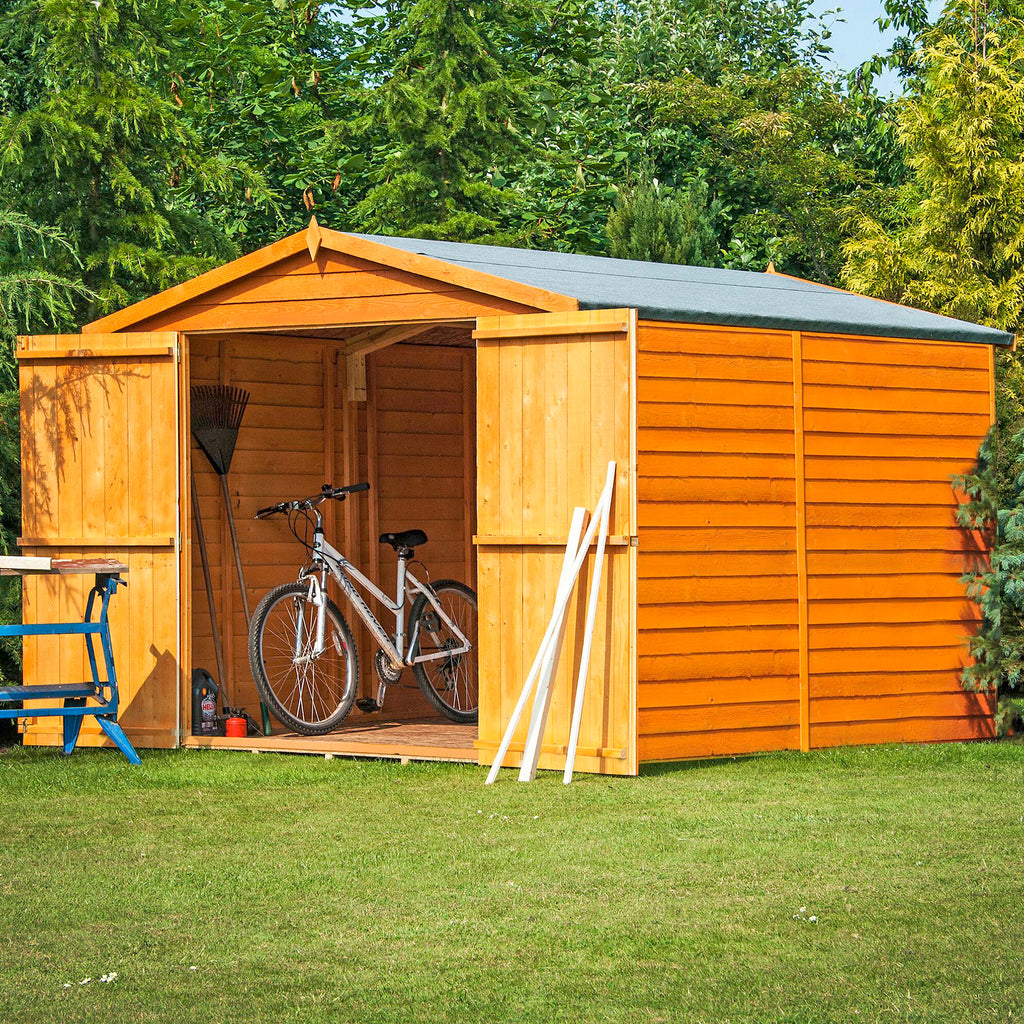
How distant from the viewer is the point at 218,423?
9.34m

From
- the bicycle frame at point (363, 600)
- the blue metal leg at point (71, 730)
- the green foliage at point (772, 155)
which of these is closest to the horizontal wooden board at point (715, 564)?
the bicycle frame at point (363, 600)

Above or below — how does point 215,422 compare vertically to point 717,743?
above

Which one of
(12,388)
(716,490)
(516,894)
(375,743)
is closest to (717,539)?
(716,490)

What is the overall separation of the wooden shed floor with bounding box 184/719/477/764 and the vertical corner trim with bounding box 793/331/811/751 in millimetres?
1682

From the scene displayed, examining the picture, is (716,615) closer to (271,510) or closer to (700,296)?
(700,296)

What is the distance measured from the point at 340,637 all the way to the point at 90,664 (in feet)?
4.80

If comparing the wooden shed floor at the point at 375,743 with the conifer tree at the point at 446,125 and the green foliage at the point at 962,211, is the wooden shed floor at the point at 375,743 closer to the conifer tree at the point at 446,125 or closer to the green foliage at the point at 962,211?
the green foliage at the point at 962,211

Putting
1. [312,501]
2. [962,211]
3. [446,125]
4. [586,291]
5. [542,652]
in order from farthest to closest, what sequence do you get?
1. [446,125]
2. [962,211]
3. [312,501]
4. [586,291]
5. [542,652]

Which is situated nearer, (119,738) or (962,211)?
(119,738)

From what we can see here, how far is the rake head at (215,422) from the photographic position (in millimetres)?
9328

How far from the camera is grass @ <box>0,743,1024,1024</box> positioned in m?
3.93

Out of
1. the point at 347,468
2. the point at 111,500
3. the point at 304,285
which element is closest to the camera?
the point at 304,285

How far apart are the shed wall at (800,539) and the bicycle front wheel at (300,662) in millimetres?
2217

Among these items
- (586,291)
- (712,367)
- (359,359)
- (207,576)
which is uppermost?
(586,291)
